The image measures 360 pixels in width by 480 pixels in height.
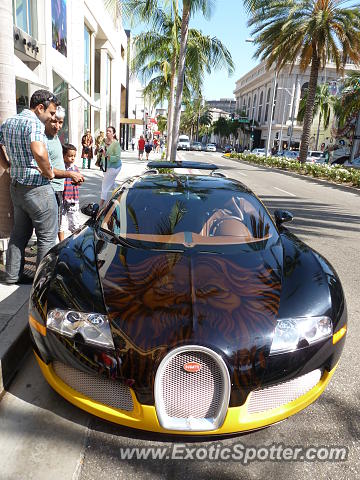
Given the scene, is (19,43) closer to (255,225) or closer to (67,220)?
(67,220)

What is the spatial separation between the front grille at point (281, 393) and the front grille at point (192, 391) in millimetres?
185

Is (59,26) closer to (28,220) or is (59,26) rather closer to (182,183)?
(28,220)

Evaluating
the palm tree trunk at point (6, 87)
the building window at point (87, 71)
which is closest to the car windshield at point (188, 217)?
the palm tree trunk at point (6, 87)

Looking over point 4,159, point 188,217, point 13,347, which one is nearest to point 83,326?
point 13,347

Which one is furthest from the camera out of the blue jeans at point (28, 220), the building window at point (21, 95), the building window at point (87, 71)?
the building window at point (87, 71)

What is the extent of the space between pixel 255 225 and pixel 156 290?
1.31 metres

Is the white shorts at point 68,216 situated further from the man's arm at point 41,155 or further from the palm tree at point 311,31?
the palm tree at point 311,31

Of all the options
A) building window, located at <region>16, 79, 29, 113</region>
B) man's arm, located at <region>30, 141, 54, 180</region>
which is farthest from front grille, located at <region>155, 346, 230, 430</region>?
building window, located at <region>16, 79, 29, 113</region>

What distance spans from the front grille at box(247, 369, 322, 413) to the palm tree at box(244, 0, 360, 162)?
19049mm

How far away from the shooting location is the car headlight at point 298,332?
6.54ft

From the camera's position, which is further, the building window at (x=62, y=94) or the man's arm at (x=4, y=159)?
the building window at (x=62, y=94)

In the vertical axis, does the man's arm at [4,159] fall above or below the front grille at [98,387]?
above

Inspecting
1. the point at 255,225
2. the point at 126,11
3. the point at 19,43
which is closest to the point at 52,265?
the point at 255,225

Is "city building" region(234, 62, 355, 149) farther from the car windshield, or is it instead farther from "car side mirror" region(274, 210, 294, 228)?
the car windshield
